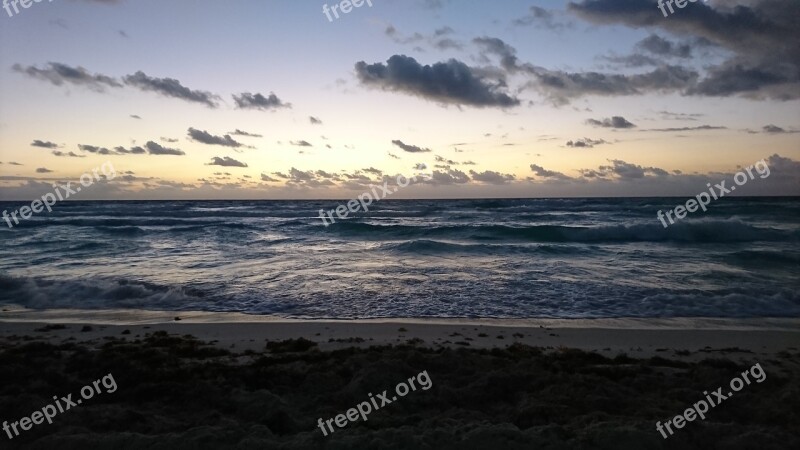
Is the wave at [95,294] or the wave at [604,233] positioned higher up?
the wave at [95,294]

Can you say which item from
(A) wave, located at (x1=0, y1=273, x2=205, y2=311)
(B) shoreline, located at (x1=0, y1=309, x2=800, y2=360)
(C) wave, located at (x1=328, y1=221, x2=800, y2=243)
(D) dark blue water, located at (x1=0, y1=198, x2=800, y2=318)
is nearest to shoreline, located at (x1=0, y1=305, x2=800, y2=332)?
(B) shoreline, located at (x1=0, y1=309, x2=800, y2=360)

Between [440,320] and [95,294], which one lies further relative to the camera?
[95,294]

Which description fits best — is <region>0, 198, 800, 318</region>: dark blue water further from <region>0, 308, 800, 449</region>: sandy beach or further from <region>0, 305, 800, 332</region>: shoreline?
<region>0, 308, 800, 449</region>: sandy beach

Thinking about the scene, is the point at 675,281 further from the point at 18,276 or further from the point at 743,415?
the point at 18,276

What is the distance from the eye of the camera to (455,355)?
6230mm

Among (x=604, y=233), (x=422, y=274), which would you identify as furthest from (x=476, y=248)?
(x=604, y=233)

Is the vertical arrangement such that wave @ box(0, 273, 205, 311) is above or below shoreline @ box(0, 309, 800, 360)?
above

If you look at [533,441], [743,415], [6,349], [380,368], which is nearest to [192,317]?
[6,349]

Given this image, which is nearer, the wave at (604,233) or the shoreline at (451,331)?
the shoreline at (451,331)

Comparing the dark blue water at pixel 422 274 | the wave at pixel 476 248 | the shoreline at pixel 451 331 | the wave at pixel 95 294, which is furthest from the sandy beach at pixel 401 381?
the wave at pixel 476 248

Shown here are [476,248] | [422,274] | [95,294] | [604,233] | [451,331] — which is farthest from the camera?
[604,233]

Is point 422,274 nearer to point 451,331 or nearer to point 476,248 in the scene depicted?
A: point 451,331

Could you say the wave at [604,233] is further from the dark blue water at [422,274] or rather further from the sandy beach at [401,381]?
the sandy beach at [401,381]

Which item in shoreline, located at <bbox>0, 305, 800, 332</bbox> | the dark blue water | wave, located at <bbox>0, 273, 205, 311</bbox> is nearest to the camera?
shoreline, located at <bbox>0, 305, 800, 332</bbox>
